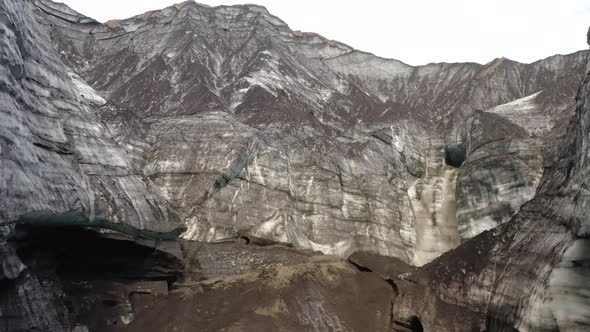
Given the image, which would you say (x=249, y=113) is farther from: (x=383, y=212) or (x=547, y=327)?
(x=547, y=327)

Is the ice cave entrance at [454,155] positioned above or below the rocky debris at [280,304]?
above

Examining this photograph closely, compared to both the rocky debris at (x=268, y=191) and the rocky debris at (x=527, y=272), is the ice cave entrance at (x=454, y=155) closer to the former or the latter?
the rocky debris at (x=268, y=191)

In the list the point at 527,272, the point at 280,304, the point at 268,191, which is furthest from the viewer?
the point at 268,191

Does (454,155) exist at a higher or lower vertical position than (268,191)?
higher

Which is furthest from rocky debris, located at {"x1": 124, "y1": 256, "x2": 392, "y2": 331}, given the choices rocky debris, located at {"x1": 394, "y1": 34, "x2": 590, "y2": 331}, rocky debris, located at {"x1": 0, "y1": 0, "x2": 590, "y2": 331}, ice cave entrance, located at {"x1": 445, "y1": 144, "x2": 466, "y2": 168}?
ice cave entrance, located at {"x1": 445, "y1": 144, "x2": 466, "y2": 168}

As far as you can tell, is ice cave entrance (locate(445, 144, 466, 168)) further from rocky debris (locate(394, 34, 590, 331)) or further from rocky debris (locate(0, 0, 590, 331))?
rocky debris (locate(394, 34, 590, 331))

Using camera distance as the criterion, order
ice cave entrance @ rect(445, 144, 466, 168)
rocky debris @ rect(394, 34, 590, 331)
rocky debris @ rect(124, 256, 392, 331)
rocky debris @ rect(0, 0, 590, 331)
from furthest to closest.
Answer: ice cave entrance @ rect(445, 144, 466, 168) → rocky debris @ rect(124, 256, 392, 331) → rocky debris @ rect(0, 0, 590, 331) → rocky debris @ rect(394, 34, 590, 331)

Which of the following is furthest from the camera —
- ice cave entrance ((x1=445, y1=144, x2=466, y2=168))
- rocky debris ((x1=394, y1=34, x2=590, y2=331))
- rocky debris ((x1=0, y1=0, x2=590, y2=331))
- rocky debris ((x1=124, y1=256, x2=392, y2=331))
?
ice cave entrance ((x1=445, y1=144, x2=466, y2=168))

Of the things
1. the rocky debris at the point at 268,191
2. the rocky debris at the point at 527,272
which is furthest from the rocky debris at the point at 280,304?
the rocky debris at the point at 527,272

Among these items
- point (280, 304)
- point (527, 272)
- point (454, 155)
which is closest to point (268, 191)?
point (280, 304)

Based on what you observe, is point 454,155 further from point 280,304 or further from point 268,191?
point 280,304

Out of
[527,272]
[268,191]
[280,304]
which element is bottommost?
[280,304]

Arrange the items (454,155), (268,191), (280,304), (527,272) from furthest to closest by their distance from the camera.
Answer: (454,155) → (268,191) → (280,304) → (527,272)

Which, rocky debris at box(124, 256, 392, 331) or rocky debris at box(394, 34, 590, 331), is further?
rocky debris at box(124, 256, 392, 331)
